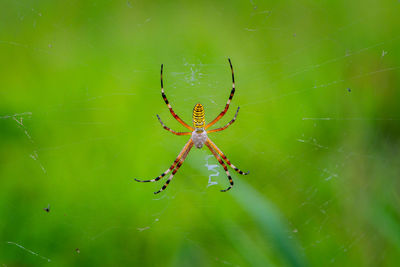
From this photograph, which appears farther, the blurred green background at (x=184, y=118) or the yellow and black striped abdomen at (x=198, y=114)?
the blurred green background at (x=184, y=118)

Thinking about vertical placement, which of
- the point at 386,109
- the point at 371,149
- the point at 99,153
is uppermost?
the point at 99,153

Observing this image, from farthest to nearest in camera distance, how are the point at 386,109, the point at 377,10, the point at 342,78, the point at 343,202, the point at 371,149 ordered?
the point at 377,10 < the point at 342,78 < the point at 386,109 < the point at 343,202 < the point at 371,149

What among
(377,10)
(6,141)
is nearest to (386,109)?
(377,10)

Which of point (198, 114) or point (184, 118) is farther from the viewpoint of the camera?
point (184, 118)

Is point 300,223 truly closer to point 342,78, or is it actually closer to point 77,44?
point 342,78

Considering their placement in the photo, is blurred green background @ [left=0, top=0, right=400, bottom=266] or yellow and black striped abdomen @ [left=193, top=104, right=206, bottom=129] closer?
yellow and black striped abdomen @ [left=193, top=104, right=206, bottom=129]

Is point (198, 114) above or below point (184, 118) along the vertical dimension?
below

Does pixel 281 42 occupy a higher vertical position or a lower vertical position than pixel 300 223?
higher

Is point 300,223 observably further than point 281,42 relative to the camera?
No
